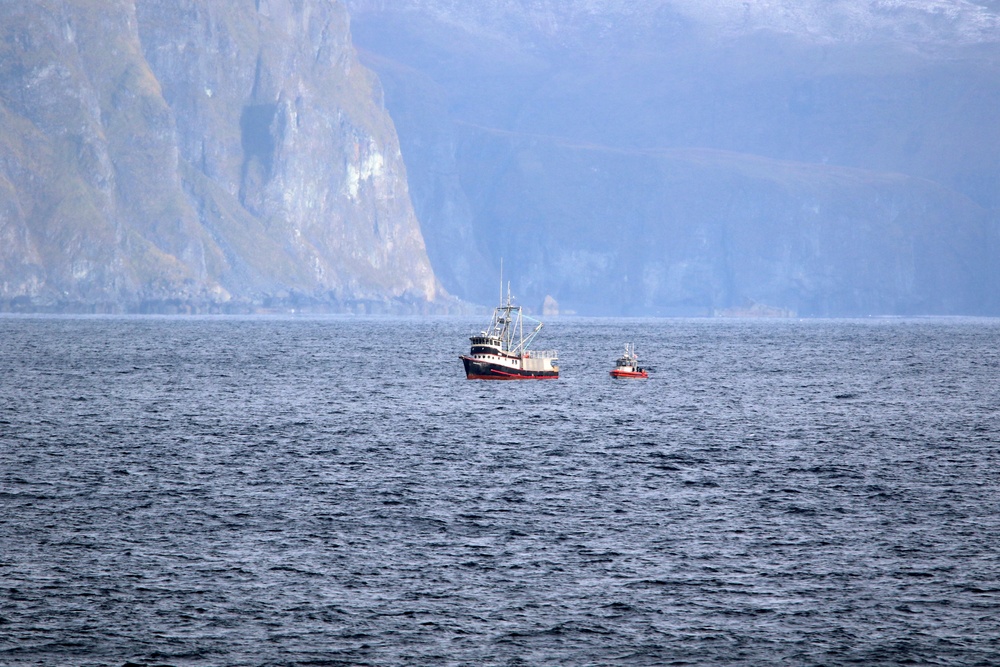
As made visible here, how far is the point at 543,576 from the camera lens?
5159 cm

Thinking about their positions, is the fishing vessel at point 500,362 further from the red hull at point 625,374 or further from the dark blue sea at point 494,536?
Answer: the dark blue sea at point 494,536

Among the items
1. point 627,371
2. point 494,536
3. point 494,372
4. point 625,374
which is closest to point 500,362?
point 494,372

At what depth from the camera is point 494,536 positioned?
58.4 metres

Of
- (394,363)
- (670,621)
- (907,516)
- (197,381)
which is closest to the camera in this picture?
(670,621)

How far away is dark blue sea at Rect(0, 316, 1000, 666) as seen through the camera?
4428 centimetres

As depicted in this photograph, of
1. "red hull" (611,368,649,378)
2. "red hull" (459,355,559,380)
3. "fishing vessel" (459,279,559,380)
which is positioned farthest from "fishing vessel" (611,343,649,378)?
"red hull" (459,355,559,380)

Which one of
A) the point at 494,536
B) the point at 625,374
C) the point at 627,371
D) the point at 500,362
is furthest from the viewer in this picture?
the point at 627,371

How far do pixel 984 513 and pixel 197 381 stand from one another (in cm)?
9238

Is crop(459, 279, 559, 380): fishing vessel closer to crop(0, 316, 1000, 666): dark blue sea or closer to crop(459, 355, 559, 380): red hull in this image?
crop(459, 355, 559, 380): red hull

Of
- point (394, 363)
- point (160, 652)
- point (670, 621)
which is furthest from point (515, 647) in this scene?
point (394, 363)

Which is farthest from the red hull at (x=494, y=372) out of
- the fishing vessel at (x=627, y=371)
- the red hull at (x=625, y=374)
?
the fishing vessel at (x=627, y=371)

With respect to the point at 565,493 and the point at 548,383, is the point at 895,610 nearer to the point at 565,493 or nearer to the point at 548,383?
the point at 565,493

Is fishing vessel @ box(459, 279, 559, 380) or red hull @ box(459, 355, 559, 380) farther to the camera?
fishing vessel @ box(459, 279, 559, 380)

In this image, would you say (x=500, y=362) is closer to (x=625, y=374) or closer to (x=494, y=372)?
(x=494, y=372)
